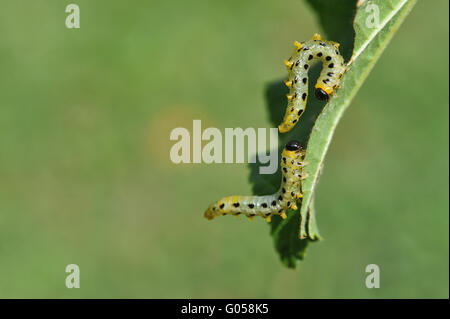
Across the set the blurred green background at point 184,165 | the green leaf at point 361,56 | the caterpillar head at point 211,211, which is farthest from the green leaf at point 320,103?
the blurred green background at point 184,165

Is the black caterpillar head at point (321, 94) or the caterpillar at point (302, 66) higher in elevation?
the caterpillar at point (302, 66)

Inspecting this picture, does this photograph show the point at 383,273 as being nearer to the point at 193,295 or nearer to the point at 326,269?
the point at 326,269

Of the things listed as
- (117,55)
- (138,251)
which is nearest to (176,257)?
(138,251)

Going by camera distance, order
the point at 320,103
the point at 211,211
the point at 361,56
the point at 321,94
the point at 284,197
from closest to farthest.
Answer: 1. the point at 361,56
2. the point at 321,94
3. the point at 284,197
4. the point at 320,103
5. the point at 211,211

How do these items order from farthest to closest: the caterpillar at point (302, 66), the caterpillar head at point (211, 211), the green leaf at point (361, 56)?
1. the caterpillar head at point (211, 211)
2. the caterpillar at point (302, 66)
3. the green leaf at point (361, 56)

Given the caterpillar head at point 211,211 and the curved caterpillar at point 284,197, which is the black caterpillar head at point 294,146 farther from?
the caterpillar head at point 211,211

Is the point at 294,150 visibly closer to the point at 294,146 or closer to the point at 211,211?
the point at 294,146

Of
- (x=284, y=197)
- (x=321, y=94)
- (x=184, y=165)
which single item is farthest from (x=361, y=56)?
(x=184, y=165)
